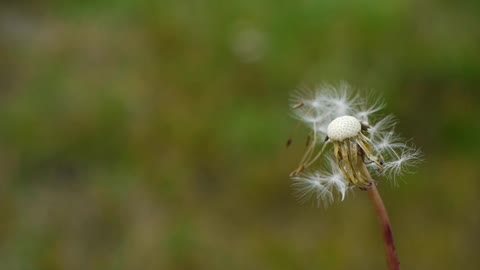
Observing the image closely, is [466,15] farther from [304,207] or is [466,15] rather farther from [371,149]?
[371,149]

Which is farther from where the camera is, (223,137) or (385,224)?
(223,137)

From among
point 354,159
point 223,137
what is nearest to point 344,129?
point 354,159

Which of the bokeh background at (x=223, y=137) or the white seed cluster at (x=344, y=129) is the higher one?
the white seed cluster at (x=344, y=129)

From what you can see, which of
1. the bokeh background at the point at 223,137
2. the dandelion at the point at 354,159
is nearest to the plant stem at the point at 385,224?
the dandelion at the point at 354,159

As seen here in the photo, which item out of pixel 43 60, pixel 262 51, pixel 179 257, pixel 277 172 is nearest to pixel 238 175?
pixel 277 172

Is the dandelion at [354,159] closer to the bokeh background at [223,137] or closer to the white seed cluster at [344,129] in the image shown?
the white seed cluster at [344,129]

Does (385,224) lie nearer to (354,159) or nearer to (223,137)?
(354,159)
